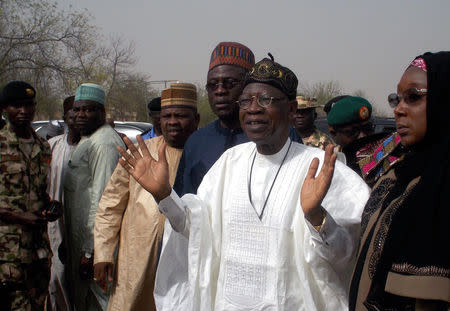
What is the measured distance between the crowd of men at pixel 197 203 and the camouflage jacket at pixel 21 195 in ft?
0.04

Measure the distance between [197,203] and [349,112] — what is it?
6.65ft

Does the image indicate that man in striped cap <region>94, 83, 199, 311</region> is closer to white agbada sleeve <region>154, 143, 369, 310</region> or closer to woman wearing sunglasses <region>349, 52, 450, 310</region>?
white agbada sleeve <region>154, 143, 369, 310</region>

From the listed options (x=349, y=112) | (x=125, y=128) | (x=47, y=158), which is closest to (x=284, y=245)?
(x=349, y=112)

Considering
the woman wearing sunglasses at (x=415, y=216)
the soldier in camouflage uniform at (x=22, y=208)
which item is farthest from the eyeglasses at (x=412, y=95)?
the soldier in camouflage uniform at (x=22, y=208)

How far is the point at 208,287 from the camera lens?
2.41 m

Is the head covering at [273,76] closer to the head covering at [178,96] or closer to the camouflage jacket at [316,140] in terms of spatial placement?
the head covering at [178,96]

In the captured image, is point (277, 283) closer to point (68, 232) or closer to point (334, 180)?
point (334, 180)

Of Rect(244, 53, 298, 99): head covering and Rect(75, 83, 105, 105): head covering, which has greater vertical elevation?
Rect(244, 53, 298, 99): head covering

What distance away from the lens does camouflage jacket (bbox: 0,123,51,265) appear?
391cm

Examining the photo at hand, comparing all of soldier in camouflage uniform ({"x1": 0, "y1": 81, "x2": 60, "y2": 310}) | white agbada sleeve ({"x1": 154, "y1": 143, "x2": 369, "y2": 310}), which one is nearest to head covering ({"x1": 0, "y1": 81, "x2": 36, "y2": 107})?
soldier in camouflage uniform ({"x1": 0, "y1": 81, "x2": 60, "y2": 310})

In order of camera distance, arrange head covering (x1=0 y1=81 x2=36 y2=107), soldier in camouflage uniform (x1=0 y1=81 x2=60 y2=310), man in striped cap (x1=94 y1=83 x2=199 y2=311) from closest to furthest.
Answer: man in striped cap (x1=94 y1=83 x2=199 y2=311) → soldier in camouflage uniform (x1=0 y1=81 x2=60 y2=310) → head covering (x1=0 y1=81 x2=36 y2=107)

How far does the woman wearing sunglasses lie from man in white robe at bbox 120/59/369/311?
0.17 meters

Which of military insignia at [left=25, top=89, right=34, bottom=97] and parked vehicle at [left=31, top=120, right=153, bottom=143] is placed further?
parked vehicle at [left=31, top=120, right=153, bottom=143]

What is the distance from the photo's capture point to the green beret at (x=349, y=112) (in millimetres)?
4008
